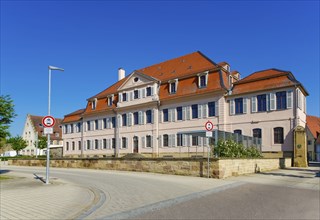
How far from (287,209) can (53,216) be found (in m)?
5.78

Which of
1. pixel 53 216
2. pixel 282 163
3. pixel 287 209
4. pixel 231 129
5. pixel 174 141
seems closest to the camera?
pixel 53 216

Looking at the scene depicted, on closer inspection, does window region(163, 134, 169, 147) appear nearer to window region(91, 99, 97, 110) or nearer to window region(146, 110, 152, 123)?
window region(146, 110, 152, 123)

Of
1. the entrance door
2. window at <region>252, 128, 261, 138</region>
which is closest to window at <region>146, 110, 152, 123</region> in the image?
the entrance door

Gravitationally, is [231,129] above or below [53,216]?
above

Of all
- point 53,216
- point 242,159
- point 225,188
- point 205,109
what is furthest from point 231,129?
point 53,216

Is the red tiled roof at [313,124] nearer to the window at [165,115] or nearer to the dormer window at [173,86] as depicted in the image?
the window at [165,115]

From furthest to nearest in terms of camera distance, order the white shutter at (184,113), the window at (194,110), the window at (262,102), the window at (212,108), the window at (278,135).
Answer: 1. the white shutter at (184,113)
2. the window at (194,110)
3. the window at (212,108)
4. the window at (262,102)
5. the window at (278,135)

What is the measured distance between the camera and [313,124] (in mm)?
71125

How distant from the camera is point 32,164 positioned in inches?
1335

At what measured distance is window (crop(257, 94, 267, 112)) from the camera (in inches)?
1362

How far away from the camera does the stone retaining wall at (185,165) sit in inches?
682

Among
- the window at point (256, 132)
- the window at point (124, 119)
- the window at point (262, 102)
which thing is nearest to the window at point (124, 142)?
the window at point (124, 119)

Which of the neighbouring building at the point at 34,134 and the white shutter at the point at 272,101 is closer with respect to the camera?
the white shutter at the point at 272,101

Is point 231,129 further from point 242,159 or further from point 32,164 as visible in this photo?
point 32,164
